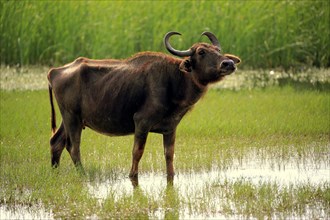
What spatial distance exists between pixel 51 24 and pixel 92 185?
879 cm

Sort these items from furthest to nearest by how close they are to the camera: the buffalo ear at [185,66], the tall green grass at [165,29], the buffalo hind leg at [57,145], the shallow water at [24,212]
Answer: the tall green grass at [165,29], the buffalo hind leg at [57,145], the buffalo ear at [185,66], the shallow water at [24,212]

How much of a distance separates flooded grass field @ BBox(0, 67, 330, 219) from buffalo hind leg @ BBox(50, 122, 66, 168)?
113 mm

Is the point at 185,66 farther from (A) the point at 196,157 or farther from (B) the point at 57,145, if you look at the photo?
(B) the point at 57,145

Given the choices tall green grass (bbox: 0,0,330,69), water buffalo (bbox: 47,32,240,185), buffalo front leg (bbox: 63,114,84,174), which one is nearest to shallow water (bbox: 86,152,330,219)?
water buffalo (bbox: 47,32,240,185)

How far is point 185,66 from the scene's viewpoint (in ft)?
30.7

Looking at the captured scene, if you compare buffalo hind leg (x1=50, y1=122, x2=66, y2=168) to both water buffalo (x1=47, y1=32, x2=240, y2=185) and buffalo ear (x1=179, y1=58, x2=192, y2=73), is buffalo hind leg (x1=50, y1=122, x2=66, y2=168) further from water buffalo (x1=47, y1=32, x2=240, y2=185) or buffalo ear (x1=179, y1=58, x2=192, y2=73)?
buffalo ear (x1=179, y1=58, x2=192, y2=73)

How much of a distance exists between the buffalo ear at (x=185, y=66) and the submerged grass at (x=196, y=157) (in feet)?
3.89

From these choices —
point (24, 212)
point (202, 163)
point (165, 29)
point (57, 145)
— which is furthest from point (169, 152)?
point (165, 29)

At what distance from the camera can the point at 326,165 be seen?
10391mm

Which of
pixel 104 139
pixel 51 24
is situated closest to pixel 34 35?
pixel 51 24

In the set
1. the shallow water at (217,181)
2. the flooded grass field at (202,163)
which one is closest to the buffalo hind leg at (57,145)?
the flooded grass field at (202,163)

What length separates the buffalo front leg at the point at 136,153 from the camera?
9523 mm

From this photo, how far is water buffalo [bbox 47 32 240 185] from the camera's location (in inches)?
371

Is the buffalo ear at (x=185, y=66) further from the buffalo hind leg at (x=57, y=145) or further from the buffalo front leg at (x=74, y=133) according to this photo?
the buffalo hind leg at (x=57, y=145)
